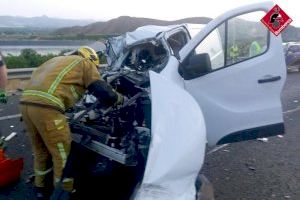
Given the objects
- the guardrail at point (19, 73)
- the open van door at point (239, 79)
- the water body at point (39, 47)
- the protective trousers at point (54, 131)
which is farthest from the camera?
the water body at point (39, 47)

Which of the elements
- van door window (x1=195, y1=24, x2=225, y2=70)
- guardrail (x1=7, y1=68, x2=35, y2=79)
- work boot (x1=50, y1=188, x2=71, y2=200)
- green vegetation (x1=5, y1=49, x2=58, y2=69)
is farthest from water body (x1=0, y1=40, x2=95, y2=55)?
work boot (x1=50, y1=188, x2=71, y2=200)

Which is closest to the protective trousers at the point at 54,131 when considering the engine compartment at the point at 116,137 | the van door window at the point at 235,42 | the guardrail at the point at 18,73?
the engine compartment at the point at 116,137

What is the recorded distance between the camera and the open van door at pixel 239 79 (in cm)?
418

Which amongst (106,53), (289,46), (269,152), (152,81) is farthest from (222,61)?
(289,46)

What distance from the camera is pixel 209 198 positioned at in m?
3.28

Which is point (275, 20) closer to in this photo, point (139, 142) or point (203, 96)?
point (203, 96)

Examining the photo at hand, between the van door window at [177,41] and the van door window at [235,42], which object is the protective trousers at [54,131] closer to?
the van door window at [235,42]

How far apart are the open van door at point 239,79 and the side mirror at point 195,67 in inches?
2.3

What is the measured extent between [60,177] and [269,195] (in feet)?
7.43

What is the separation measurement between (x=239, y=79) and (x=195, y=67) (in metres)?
0.51

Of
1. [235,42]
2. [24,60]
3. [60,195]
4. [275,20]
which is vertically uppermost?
[275,20]

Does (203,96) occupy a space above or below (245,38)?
below

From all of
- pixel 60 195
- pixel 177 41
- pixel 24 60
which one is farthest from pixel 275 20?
pixel 24 60

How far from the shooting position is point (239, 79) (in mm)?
4191
